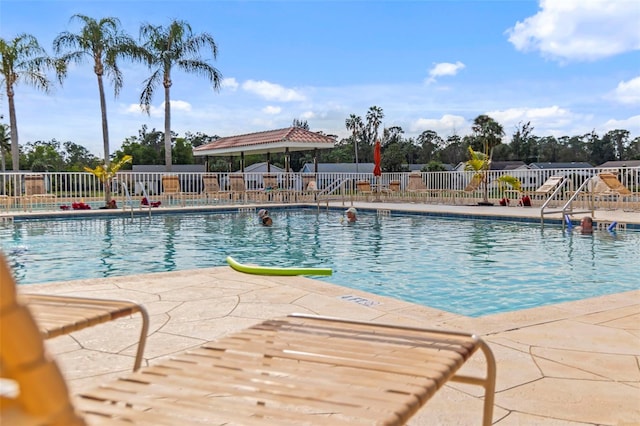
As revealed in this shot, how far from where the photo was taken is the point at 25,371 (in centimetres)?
56

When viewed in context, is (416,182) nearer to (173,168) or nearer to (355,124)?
(173,168)

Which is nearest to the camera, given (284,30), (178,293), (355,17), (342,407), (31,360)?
(31,360)

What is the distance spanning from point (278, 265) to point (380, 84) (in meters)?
32.1

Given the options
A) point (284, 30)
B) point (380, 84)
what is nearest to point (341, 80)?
point (380, 84)

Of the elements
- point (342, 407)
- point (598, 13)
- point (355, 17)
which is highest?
point (355, 17)

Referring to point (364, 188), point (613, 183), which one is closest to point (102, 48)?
point (364, 188)

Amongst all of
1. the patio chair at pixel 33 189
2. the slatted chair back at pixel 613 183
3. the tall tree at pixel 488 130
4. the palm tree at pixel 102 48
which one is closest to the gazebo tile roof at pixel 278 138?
the palm tree at pixel 102 48

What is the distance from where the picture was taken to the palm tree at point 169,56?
23.4 metres

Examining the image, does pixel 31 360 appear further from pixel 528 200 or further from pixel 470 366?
pixel 528 200

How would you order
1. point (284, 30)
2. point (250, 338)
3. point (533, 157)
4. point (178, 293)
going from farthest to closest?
point (533, 157), point (284, 30), point (178, 293), point (250, 338)

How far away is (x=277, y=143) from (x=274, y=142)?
0.94 ft

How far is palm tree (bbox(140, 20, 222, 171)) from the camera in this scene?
23.4 m

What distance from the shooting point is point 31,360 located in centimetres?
56

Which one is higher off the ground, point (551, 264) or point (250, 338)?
point (250, 338)
